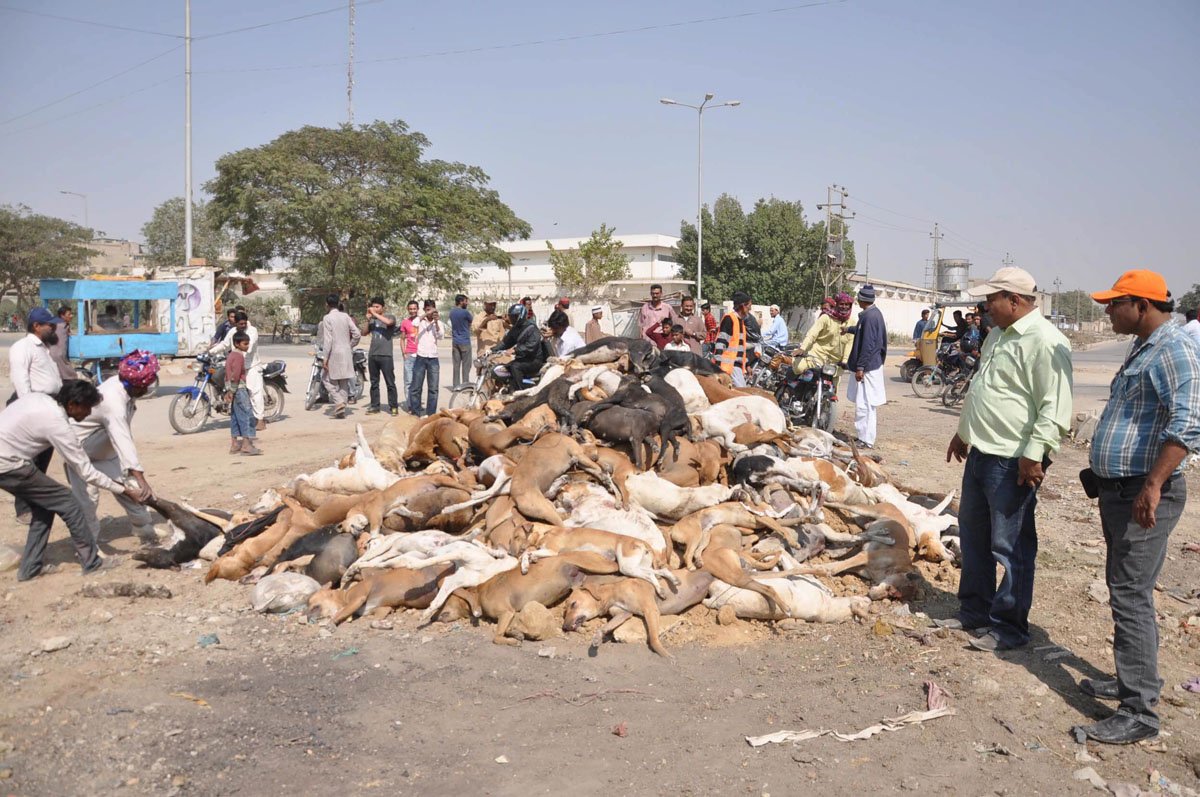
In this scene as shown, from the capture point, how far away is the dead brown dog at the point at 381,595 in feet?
17.2

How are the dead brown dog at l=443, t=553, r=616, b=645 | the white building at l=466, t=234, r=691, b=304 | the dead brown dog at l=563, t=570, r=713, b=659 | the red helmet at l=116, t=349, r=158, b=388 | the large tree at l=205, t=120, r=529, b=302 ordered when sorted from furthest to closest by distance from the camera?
the white building at l=466, t=234, r=691, b=304 < the large tree at l=205, t=120, r=529, b=302 < the red helmet at l=116, t=349, r=158, b=388 < the dead brown dog at l=443, t=553, r=616, b=645 < the dead brown dog at l=563, t=570, r=713, b=659

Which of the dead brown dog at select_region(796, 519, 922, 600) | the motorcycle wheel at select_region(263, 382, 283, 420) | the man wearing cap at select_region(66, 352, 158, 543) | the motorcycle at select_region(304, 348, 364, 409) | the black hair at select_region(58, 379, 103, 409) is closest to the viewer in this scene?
the dead brown dog at select_region(796, 519, 922, 600)

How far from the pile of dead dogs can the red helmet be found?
91 cm

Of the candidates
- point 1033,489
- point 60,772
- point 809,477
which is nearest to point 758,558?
point 809,477

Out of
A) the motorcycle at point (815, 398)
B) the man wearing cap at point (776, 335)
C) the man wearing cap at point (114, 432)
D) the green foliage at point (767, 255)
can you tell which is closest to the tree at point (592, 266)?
the green foliage at point (767, 255)

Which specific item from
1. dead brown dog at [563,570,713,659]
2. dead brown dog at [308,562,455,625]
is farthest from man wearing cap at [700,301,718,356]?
dead brown dog at [308,562,455,625]

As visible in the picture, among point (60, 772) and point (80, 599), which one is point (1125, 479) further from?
point (80, 599)

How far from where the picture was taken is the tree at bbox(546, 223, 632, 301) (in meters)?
43.9

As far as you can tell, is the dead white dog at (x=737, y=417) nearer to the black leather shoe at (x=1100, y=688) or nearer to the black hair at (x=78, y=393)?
the black leather shoe at (x=1100, y=688)

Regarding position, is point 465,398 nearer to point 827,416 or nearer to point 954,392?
point 827,416

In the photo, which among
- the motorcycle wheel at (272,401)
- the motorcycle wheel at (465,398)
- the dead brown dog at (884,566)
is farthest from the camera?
the motorcycle wheel at (272,401)

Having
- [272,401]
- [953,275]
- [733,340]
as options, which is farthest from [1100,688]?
[953,275]

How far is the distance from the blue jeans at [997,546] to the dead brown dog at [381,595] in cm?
310

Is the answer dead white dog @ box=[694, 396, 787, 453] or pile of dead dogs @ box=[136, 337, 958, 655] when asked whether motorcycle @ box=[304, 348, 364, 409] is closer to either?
pile of dead dogs @ box=[136, 337, 958, 655]
